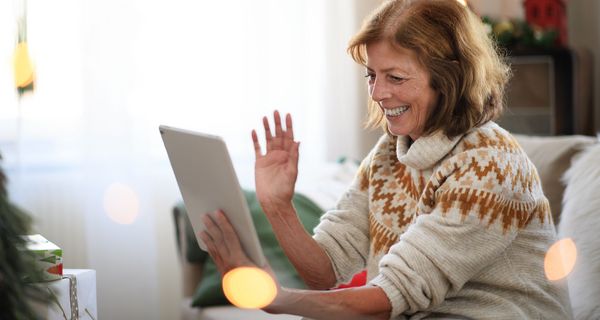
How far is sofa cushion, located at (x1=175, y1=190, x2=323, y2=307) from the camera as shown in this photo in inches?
94.7

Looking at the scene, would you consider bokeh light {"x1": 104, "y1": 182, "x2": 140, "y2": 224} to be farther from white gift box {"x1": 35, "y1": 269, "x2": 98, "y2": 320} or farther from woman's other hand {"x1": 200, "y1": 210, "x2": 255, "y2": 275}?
woman's other hand {"x1": 200, "y1": 210, "x2": 255, "y2": 275}

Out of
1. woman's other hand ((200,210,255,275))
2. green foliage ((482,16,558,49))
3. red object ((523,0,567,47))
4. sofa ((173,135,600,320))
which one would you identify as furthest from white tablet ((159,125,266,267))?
red object ((523,0,567,47))

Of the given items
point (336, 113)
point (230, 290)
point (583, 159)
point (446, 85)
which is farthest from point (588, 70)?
point (230, 290)

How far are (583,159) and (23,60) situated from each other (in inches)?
72.8

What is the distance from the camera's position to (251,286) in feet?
4.47

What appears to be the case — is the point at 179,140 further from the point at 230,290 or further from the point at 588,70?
the point at 588,70

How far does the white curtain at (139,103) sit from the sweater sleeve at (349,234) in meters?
1.21

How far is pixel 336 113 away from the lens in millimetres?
3502

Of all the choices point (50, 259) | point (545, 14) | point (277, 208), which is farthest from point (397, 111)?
point (545, 14)

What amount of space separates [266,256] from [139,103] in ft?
3.14

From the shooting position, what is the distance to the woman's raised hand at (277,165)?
5.18ft

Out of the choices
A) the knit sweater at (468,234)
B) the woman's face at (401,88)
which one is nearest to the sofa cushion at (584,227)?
the knit sweater at (468,234)

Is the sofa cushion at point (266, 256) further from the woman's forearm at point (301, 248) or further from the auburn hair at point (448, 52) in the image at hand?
the auburn hair at point (448, 52)

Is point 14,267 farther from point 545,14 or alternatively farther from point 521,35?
point 545,14
